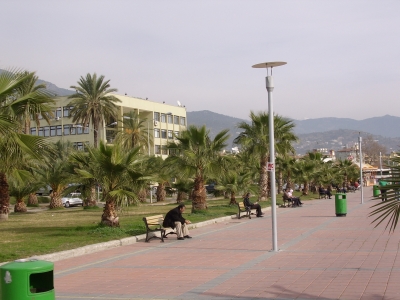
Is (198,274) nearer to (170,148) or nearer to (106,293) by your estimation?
(106,293)

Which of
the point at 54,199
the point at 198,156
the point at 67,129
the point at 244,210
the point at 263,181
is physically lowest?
the point at 244,210

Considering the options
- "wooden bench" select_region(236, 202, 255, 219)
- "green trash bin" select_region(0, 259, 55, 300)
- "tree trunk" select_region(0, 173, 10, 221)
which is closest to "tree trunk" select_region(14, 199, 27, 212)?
"tree trunk" select_region(0, 173, 10, 221)

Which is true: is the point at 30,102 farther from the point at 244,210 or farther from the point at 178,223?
the point at 244,210

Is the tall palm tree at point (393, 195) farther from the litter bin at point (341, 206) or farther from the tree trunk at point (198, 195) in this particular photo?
the tree trunk at point (198, 195)

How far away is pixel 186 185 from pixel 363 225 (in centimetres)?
1937

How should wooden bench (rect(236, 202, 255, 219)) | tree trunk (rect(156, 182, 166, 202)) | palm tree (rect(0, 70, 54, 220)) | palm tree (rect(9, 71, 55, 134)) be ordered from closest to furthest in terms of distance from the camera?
palm tree (rect(0, 70, 54, 220)), palm tree (rect(9, 71, 55, 134)), wooden bench (rect(236, 202, 255, 219)), tree trunk (rect(156, 182, 166, 202))

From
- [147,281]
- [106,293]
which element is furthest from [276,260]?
[106,293]

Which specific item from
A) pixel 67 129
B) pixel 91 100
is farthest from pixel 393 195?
pixel 67 129

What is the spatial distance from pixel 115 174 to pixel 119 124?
54644mm

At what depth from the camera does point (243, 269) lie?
1145 cm

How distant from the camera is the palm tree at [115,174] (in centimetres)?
1816

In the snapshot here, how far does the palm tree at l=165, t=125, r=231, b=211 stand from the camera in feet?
86.3

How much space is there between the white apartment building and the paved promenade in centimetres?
5441

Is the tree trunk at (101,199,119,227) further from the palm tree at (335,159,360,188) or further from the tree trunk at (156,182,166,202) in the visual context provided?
the palm tree at (335,159,360,188)
